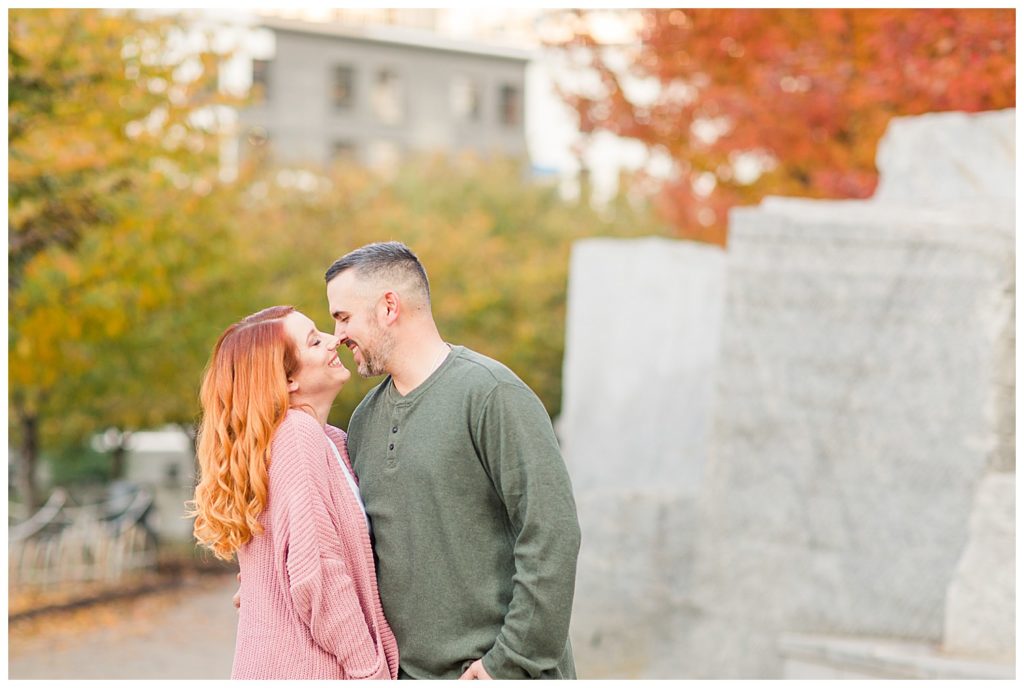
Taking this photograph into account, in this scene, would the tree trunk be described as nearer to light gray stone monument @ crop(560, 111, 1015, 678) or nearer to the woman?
light gray stone monument @ crop(560, 111, 1015, 678)

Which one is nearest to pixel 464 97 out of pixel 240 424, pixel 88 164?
pixel 88 164

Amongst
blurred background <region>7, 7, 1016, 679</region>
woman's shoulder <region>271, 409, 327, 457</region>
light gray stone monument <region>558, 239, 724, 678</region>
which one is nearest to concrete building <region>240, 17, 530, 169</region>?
blurred background <region>7, 7, 1016, 679</region>

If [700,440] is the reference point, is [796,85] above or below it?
above

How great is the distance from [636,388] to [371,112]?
4176 centimetres

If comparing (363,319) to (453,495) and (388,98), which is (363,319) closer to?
(453,495)

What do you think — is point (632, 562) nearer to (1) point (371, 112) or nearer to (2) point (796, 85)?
(2) point (796, 85)

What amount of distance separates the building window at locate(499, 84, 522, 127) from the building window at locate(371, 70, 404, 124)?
4399 mm

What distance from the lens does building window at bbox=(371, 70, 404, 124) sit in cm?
5169

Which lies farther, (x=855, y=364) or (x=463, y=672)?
(x=855, y=364)

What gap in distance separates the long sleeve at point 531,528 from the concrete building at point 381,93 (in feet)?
148

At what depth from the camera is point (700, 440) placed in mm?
10742

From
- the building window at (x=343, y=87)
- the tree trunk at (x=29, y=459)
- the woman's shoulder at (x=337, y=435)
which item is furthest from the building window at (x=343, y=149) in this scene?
the woman's shoulder at (x=337, y=435)

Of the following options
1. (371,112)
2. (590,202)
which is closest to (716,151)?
(590,202)

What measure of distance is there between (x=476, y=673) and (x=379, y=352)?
81 centimetres
